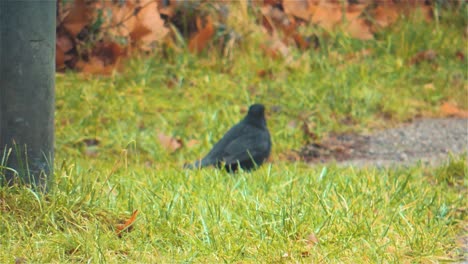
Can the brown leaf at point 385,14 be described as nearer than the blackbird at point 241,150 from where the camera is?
No

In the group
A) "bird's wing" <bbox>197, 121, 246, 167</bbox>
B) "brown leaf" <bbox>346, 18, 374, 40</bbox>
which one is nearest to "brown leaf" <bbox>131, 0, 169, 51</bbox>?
→ "brown leaf" <bbox>346, 18, 374, 40</bbox>

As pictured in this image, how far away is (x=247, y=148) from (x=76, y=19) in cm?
232

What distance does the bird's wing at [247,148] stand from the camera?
5.43 meters

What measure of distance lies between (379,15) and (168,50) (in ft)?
7.07

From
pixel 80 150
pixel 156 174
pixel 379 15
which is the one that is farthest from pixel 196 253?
pixel 379 15

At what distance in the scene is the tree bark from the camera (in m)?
3.79

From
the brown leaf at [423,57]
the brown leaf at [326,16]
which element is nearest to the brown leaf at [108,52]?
the brown leaf at [326,16]

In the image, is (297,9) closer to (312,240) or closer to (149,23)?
(149,23)

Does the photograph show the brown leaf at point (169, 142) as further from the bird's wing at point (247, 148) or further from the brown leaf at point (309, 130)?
the brown leaf at point (309, 130)

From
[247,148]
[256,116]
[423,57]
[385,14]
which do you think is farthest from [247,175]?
[385,14]

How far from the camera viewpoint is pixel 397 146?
20.8ft

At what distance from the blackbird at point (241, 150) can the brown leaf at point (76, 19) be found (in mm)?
2016

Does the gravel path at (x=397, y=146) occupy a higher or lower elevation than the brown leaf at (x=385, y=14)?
lower

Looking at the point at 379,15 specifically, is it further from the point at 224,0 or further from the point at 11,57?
the point at 11,57
